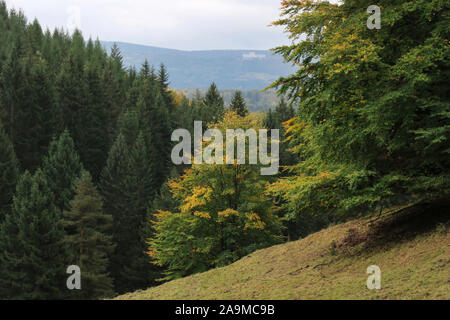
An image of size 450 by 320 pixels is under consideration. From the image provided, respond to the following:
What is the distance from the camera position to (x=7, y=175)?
4188 cm

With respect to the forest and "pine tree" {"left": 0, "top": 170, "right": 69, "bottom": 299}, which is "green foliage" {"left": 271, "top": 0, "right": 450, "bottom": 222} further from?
"pine tree" {"left": 0, "top": 170, "right": 69, "bottom": 299}

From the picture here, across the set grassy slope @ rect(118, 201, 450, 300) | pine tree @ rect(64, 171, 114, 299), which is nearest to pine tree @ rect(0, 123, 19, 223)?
pine tree @ rect(64, 171, 114, 299)

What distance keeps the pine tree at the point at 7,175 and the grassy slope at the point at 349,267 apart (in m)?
34.4

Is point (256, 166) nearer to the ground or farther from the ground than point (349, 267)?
farther from the ground

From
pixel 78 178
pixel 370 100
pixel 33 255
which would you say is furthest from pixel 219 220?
pixel 78 178

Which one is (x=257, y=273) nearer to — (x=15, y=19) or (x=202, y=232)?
(x=202, y=232)

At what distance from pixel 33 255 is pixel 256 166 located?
1838cm

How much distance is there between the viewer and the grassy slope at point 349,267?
8.16 metres

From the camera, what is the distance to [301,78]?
39.0ft

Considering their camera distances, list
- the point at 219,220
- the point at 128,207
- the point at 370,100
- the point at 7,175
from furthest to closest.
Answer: the point at 128,207
the point at 7,175
the point at 219,220
the point at 370,100

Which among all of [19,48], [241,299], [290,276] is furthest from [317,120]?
[19,48]

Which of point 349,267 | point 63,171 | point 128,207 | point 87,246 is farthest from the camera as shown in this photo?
point 128,207

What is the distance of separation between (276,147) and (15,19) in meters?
133

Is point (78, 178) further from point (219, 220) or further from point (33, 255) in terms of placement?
point (219, 220)
